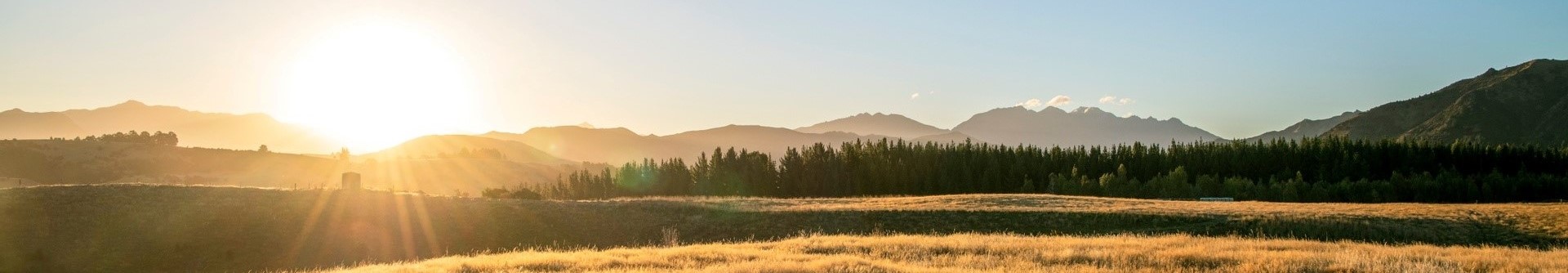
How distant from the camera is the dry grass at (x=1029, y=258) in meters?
19.4

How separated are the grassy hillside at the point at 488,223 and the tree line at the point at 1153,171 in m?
64.9

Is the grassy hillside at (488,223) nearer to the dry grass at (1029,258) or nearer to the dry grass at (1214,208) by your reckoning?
the dry grass at (1214,208)

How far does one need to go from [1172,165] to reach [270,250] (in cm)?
11879

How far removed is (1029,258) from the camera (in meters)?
21.5

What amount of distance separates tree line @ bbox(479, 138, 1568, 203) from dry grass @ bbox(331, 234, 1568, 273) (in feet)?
320

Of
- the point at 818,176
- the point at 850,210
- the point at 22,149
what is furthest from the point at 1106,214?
the point at 22,149

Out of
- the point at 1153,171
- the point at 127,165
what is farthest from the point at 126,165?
the point at 1153,171

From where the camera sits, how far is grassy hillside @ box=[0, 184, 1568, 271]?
4638cm

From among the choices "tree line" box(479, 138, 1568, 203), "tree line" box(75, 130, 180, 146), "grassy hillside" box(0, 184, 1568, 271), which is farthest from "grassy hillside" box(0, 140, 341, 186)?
"grassy hillside" box(0, 184, 1568, 271)

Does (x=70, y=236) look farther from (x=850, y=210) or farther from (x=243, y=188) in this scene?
(x=850, y=210)

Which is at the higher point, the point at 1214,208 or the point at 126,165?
the point at 126,165

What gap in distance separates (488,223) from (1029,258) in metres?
45.1

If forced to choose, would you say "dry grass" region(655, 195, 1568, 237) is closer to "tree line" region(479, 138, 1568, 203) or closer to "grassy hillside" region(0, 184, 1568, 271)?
"grassy hillside" region(0, 184, 1568, 271)

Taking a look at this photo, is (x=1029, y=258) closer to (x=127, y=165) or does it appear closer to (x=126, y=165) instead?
(x=126, y=165)
